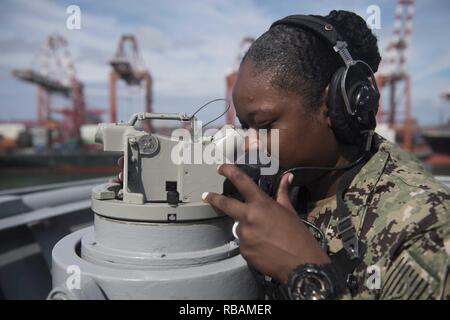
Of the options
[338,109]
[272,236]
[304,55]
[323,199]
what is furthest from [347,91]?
[272,236]

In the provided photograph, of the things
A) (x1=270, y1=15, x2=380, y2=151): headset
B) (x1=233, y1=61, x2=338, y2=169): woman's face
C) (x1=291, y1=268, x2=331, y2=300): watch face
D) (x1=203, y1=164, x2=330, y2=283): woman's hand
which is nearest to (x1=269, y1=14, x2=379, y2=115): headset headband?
(x1=270, y1=15, x2=380, y2=151): headset

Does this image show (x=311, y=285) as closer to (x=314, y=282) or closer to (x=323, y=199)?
(x=314, y=282)

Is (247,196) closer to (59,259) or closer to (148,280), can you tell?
(148,280)

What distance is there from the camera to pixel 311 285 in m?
0.98

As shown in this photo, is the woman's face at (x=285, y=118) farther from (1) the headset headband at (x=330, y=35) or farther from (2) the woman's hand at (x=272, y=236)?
(2) the woman's hand at (x=272, y=236)

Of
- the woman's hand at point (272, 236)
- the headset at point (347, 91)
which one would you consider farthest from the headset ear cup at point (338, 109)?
the woman's hand at point (272, 236)

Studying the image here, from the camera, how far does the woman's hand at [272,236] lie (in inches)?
40.1

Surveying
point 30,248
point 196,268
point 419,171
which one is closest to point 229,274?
point 196,268

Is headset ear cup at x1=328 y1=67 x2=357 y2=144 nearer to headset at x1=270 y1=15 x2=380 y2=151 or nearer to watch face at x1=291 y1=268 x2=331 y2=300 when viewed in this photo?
headset at x1=270 y1=15 x2=380 y2=151

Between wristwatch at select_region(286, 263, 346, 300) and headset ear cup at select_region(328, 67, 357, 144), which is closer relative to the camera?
wristwatch at select_region(286, 263, 346, 300)

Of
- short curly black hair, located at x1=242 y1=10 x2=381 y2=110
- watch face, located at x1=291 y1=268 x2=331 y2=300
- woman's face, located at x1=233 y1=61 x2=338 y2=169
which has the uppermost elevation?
short curly black hair, located at x1=242 y1=10 x2=381 y2=110

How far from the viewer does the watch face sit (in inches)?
38.3

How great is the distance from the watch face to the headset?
52 centimetres

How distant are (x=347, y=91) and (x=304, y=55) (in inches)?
7.5
